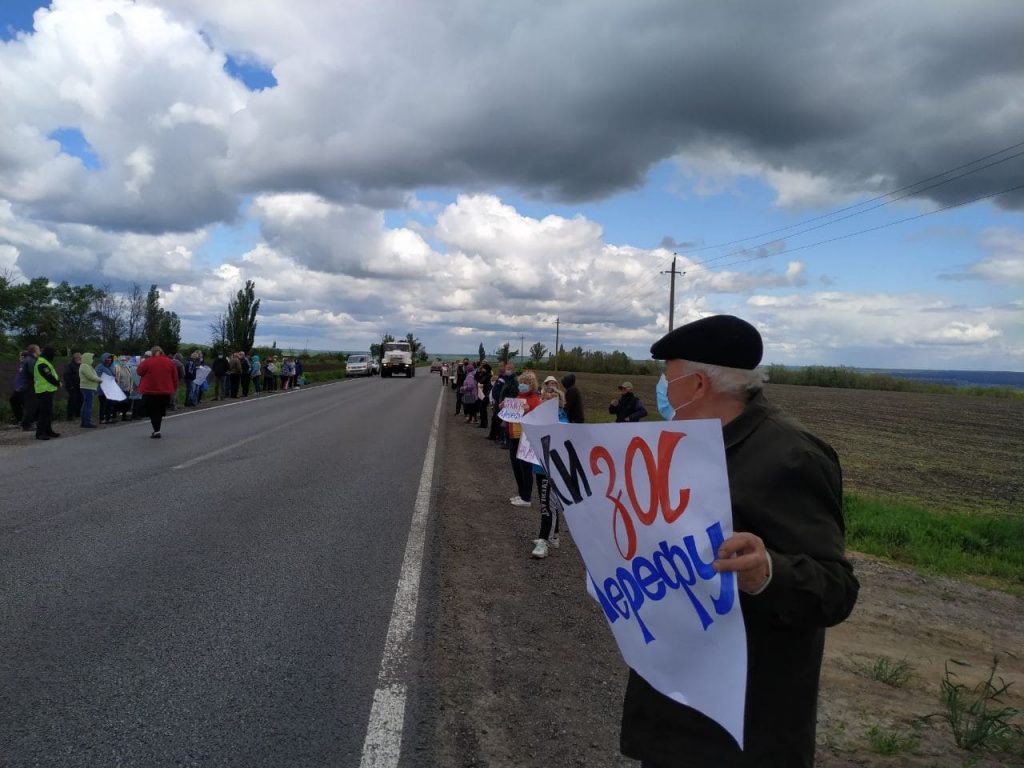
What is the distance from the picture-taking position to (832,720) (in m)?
3.74

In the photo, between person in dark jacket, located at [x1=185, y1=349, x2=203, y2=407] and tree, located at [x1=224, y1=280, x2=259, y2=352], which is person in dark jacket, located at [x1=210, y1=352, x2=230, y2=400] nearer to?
person in dark jacket, located at [x1=185, y1=349, x2=203, y2=407]

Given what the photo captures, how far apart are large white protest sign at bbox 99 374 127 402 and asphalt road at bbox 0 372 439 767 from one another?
251 inches

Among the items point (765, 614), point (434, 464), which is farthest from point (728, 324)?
point (434, 464)

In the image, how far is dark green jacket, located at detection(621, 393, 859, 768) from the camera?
1.66m

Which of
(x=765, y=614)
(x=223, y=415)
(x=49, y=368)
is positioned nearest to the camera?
(x=765, y=614)

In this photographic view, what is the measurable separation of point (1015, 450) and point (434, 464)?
20.8 meters

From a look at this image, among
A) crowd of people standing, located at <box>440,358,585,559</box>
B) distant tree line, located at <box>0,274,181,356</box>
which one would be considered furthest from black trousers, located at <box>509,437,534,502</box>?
distant tree line, located at <box>0,274,181,356</box>

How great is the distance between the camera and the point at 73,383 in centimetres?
1722

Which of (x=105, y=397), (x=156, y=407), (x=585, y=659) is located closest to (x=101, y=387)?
(x=105, y=397)

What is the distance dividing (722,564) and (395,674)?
2.83m

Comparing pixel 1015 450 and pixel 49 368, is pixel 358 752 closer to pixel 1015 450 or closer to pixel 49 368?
pixel 49 368

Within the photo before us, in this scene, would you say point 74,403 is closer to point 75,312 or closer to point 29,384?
point 29,384

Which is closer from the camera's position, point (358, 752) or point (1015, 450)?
point (358, 752)

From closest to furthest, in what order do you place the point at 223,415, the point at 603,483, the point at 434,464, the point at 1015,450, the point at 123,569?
the point at 603,483 → the point at 123,569 → the point at 434,464 → the point at 223,415 → the point at 1015,450
